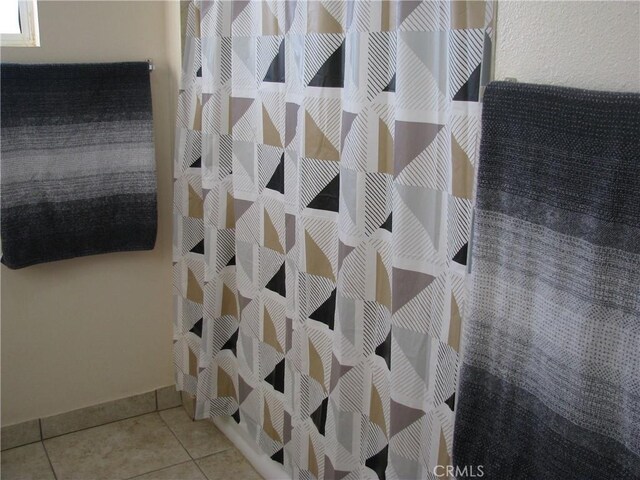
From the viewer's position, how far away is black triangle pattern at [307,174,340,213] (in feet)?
5.37

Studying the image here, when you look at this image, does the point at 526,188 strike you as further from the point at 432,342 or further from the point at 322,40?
the point at 322,40

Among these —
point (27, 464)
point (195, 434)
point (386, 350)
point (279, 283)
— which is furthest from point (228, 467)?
point (386, 350)

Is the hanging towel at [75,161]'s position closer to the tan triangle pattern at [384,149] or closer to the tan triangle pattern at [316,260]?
the tan triangle pattern at [316,260]

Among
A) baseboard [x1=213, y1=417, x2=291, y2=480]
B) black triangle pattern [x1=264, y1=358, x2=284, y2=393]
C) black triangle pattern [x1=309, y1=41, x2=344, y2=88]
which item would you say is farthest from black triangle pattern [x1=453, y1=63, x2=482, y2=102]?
baseboard [x1=213, y1=417, x2=291, y2=480]

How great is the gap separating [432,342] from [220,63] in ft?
3.47

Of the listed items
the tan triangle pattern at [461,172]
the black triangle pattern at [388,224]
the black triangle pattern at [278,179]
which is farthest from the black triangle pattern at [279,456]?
the tan triangle pattern at [461,172]

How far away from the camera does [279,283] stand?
6.37 feet

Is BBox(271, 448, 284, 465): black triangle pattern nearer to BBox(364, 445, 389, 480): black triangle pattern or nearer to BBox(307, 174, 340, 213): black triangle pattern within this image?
BBox(364, 445, 389, 480): black triangle pattern

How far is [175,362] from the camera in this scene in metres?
2.52

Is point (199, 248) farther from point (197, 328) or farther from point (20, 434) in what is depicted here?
point (20, 434)

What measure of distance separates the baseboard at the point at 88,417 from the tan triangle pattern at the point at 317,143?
4.59 ft

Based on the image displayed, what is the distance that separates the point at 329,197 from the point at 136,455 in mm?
1271

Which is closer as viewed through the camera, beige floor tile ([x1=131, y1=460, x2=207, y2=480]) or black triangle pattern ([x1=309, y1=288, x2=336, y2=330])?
black triangle pattern ([x1=309, y1=288, x2=336, y2=330])

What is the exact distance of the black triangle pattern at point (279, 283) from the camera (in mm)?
1920
